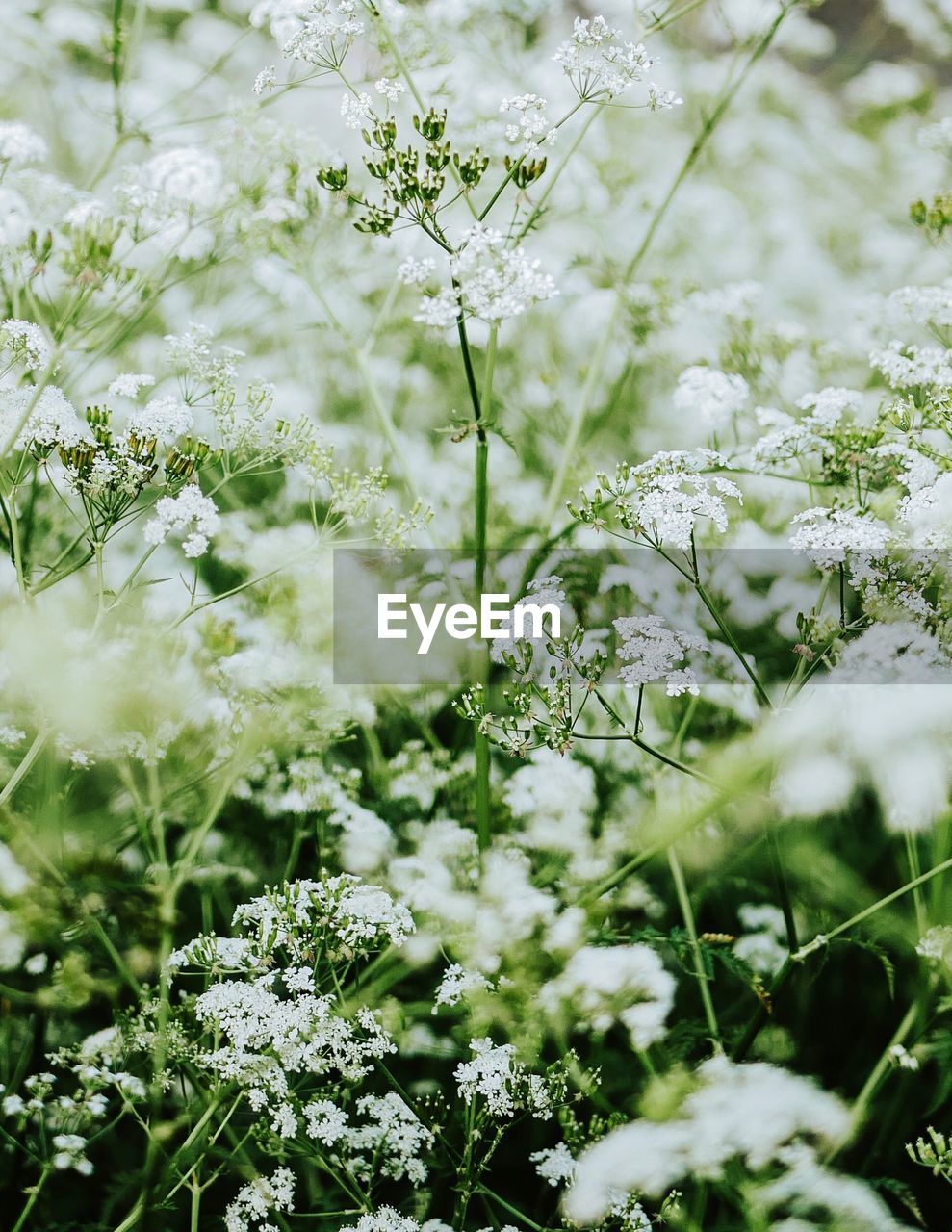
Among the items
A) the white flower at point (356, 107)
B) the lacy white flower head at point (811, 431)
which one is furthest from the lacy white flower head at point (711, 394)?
the white flower at point (356, 107)

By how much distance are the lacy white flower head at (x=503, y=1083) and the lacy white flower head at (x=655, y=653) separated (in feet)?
2.32

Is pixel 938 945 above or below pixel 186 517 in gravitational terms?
below

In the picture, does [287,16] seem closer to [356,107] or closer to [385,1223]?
[356,107]

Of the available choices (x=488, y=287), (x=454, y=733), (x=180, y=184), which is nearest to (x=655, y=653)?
(x=488, y=287)

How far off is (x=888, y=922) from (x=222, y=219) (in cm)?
239

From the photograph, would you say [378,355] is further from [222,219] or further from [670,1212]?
[670,1212]

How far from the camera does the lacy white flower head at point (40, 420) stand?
169 cm

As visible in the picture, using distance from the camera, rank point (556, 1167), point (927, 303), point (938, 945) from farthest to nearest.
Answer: point (927, 303) → point (938, 945) → point (556, 1167)

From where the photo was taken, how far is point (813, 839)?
104 inches

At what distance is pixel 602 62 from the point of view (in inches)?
72.2

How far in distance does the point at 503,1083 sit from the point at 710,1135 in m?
0.39

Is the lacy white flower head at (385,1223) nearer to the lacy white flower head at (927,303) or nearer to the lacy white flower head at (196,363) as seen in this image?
the lacy white flower head at (196,363)

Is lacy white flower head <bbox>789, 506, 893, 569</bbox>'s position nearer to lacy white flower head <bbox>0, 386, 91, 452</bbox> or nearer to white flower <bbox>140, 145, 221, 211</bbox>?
lacy white flower head <bbox>0, 386, 91, 452</bbox>

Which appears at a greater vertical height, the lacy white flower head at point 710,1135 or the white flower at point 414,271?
the white flower at point 414,271
